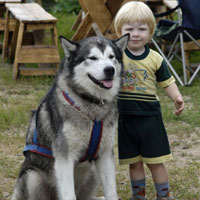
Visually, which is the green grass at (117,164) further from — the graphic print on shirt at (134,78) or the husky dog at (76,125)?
the graphic print on shirt at (134,78)

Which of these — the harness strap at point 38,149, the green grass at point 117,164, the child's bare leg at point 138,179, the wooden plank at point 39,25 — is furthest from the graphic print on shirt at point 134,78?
the wooden plank at point 39,25

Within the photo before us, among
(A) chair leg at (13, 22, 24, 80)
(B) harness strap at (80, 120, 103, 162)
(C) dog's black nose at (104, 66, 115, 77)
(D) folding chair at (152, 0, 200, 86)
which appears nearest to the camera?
(C) dog's black nose at (104, 66, 115, 77)

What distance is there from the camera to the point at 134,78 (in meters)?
3.21

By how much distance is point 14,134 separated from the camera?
5074 millimetres

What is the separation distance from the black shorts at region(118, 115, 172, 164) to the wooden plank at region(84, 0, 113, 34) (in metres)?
4.00

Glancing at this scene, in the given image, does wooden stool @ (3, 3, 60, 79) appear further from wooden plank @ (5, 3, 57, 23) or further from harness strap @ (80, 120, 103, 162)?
harness strap @ (80, 120, 103, 162)

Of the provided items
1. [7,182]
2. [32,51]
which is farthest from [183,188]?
[32,51]

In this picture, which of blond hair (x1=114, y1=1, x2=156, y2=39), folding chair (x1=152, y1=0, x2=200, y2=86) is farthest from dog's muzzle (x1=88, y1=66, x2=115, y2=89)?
folding chair (x1=152, y1=0, x2=200, y2=86)

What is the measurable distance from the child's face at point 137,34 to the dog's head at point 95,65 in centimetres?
15

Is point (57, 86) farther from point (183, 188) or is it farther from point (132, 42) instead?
point (183, 188)

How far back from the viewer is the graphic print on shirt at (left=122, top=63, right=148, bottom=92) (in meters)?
3.19

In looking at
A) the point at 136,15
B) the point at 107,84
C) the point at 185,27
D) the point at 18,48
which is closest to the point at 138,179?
the point at 107,84

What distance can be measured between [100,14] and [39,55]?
3.90ft

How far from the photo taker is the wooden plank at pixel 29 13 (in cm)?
698
